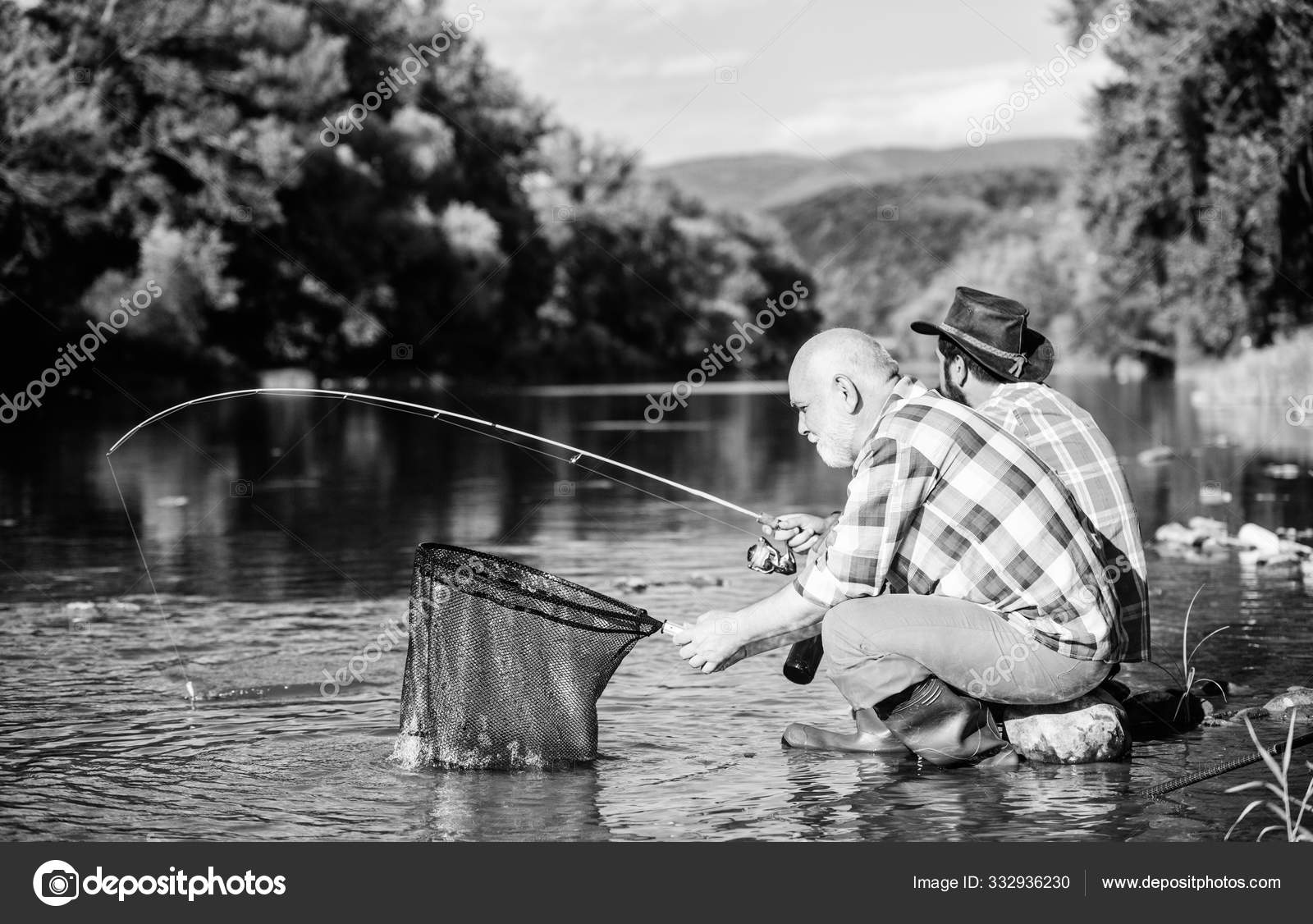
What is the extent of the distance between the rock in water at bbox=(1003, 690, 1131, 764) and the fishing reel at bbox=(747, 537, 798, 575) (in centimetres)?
101

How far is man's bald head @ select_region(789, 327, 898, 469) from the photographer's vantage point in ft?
19.1

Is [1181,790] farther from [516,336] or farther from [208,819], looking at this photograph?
[516,336]

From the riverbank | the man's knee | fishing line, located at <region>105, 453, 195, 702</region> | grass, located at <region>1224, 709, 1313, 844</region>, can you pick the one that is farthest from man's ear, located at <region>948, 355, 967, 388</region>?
the riverbank

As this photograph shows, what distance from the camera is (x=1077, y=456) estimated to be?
6395mm

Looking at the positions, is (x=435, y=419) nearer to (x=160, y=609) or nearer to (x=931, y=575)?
(x=160, y=609)

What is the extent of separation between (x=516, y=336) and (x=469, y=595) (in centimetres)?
5798

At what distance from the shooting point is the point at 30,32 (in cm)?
4119

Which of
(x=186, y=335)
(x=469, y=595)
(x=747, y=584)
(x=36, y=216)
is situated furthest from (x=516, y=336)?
(x=469, y=595)

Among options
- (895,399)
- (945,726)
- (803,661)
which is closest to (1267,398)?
(803,661)

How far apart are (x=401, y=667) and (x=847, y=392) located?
3454 millimetres

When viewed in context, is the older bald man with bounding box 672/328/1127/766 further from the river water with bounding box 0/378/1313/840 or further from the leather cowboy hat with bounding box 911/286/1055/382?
the leather cowboy hat with bounding box 911/286/1055/382
